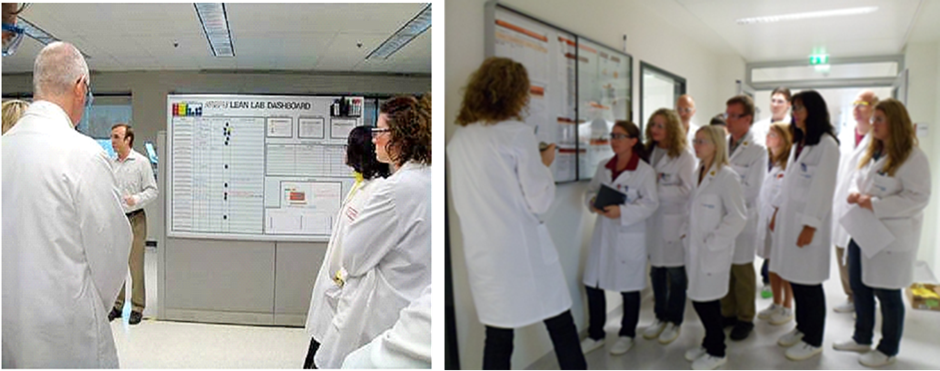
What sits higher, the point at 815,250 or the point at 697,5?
the point at 697,5

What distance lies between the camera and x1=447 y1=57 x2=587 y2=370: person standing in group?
1596mm

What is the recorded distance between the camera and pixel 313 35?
5.50 feet

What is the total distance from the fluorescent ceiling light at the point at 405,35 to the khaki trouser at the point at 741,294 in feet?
2.92

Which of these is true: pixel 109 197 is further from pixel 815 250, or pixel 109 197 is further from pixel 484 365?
pixel 815 250

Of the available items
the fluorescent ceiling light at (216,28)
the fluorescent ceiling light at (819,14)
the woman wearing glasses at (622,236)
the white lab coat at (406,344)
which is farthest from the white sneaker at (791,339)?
the fluorescent ceiling light at (216,28)

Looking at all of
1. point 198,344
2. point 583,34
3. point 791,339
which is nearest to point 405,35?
point 583,34

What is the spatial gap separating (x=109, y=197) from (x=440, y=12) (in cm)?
86

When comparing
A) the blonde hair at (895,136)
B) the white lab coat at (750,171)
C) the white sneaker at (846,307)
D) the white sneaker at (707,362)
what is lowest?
the white sneaker at (707,362)

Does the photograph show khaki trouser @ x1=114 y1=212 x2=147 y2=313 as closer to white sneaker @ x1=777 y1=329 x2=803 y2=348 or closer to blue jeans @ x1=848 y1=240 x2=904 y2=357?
white sneaker @ x1=777 y1=329 x2=803 y2=348

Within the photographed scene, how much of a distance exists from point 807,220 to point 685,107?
0.36m

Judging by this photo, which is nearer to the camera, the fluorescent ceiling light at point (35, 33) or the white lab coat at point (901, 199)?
the white lab coat at point (901, 199)

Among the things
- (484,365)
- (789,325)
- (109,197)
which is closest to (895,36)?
(789,325)

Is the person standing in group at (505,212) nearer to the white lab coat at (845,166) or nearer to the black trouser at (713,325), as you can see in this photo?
the black trouser at (713,325)

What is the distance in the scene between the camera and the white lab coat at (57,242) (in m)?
1.61
